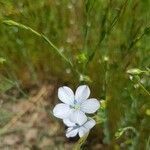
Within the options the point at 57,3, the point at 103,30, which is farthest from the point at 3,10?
the point at 103,30

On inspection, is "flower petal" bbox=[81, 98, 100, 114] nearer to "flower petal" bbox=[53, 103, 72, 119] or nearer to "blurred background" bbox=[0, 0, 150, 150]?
"flower petal" bbox=[53, 103, 72, 119]

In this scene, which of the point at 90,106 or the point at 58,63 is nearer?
the point at 90,106

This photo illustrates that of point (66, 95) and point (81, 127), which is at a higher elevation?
A: point (66, 95)

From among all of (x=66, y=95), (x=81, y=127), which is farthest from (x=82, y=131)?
(x=66, y=95)

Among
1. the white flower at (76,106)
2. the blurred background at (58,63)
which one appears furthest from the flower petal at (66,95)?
the blurred background at (58,63)

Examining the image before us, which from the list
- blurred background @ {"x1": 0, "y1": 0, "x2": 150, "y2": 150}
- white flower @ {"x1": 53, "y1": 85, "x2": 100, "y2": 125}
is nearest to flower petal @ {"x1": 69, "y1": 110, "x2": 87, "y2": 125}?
white flower @ {"x1": 53, "y1": 85, "x2": 100, "y2": 125}

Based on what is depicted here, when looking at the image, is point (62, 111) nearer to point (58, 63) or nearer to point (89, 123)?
point (89, 123)
